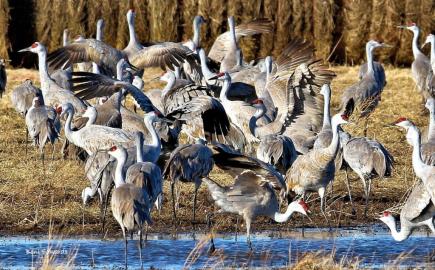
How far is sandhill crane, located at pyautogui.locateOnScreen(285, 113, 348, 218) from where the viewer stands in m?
8.87

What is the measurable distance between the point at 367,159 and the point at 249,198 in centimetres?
138

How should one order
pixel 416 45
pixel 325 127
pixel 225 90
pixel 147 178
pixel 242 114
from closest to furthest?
1. pixel 147 178
2. pixel 325 127
3. pixel 242 114
4. pixel 225 90
5. pixel 416 45

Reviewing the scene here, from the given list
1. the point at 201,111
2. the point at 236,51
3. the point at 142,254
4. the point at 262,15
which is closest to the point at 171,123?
the point at 201,111

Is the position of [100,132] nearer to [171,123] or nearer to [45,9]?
[171,123]

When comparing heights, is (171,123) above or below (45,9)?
below

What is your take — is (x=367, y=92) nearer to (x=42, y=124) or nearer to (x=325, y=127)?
(x=325, y=127)

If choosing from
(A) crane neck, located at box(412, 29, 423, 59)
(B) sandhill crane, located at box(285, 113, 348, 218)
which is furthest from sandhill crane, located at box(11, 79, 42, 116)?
(A) crane neck, located at box(412, 29, 423, 59)

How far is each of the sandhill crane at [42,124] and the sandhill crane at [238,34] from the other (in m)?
3.82

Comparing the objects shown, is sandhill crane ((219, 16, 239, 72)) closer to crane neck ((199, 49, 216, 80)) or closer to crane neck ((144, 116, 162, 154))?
crane neck ((199, 49, 216, 80))

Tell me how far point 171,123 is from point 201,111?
14.6 inches

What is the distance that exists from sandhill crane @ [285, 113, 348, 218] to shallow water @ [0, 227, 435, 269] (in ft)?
1.63

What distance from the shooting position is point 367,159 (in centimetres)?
914

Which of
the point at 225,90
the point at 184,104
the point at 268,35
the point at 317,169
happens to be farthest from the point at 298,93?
the point at 268,35

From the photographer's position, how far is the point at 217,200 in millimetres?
8312
